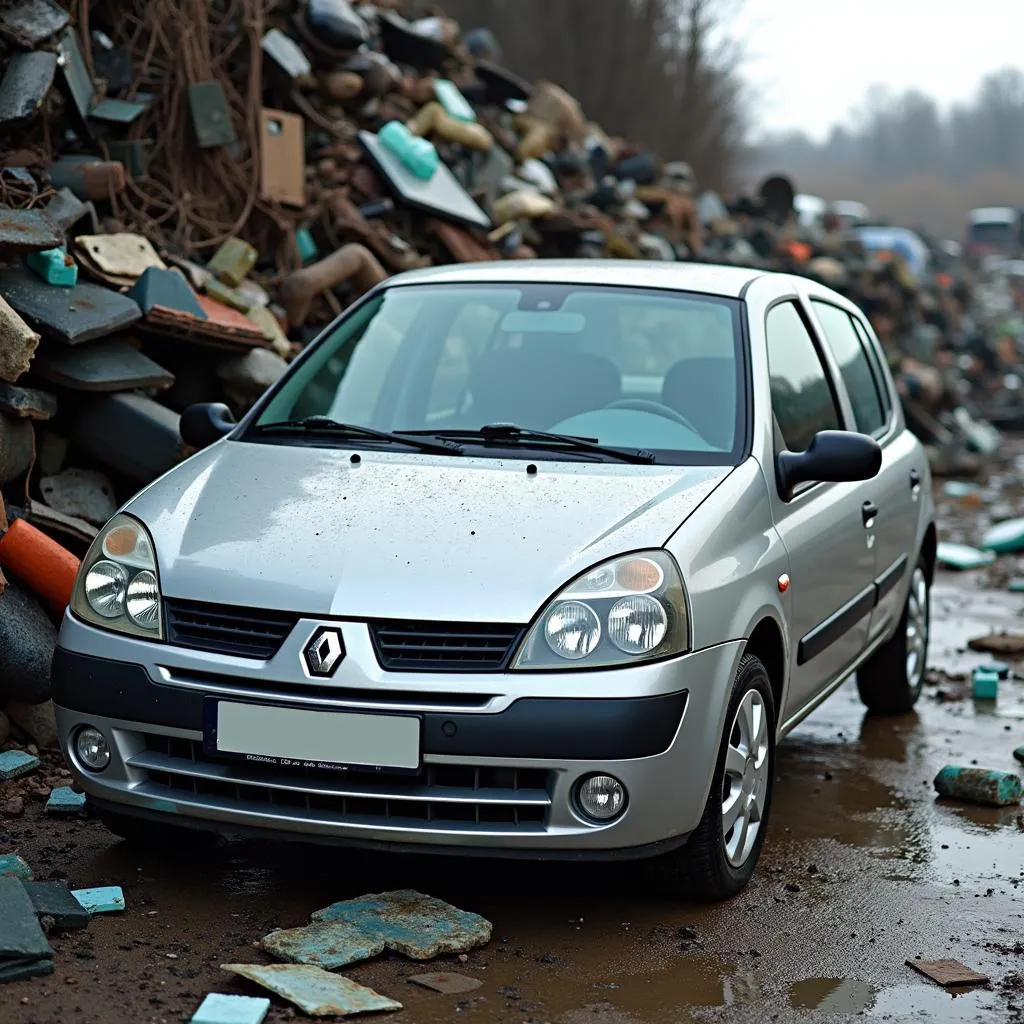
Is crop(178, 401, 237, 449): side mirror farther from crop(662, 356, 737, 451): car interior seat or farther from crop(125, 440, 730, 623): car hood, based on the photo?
crop(662, 356, 737, 451): car interior seat

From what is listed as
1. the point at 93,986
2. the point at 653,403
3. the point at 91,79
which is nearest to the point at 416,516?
the point at 653,403

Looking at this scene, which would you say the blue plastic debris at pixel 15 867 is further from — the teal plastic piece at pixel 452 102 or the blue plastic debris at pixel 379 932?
the teal plastic piece at pixel 452 102

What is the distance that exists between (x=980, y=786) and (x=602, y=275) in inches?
80.2

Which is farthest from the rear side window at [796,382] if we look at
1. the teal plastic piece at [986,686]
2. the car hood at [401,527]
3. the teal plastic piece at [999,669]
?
the teal plastic piece at [999,669]

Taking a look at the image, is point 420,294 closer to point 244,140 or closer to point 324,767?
point 324,767

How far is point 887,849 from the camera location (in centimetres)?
482

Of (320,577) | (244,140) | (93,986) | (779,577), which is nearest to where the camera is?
(93,986)

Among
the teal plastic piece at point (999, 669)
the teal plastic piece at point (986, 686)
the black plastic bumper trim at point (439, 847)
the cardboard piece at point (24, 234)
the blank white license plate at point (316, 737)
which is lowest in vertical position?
the teal plastic piece at point (999, 669)

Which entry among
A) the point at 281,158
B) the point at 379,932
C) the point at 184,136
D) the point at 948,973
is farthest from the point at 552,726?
the point at 281,158

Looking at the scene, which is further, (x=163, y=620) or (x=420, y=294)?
(x=420, y=294)

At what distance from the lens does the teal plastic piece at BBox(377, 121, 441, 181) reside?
35.4 ft

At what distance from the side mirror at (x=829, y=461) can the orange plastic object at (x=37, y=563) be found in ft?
7.81

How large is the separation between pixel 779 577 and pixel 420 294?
164 centimetres

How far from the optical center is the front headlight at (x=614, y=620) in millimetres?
3633
